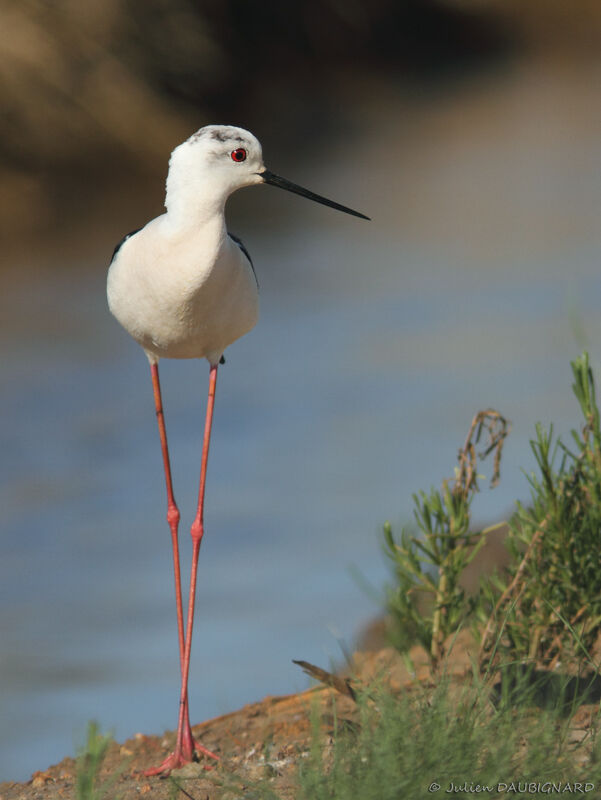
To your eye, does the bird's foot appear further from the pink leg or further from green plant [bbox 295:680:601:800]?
green plant [bbox 295:680:601:800]

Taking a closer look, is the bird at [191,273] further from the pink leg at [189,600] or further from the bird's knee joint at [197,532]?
the bird's knee joint at [197,532]

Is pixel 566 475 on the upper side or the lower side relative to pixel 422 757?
upper

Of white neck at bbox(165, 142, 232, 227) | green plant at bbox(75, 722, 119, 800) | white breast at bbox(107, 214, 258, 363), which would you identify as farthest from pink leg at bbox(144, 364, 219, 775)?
green plant at bbox(75, 722, 119, 800)

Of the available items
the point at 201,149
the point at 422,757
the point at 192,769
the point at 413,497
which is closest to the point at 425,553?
the point at 413,497

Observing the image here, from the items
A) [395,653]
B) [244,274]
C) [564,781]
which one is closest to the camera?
[564,781]

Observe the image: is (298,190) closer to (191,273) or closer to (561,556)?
(191,273)

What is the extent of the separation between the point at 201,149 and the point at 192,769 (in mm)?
2938

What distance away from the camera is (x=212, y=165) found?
434cm

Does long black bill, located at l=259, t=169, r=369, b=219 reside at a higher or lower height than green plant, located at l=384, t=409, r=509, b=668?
higher

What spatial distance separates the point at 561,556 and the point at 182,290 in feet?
7.75

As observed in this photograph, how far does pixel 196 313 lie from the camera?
4.49 meters

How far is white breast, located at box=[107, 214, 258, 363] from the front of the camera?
4316 millimetres

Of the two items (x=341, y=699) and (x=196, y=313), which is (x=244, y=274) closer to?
(x=196, y=313)

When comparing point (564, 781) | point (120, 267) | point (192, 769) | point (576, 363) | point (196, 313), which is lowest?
point (564, 781)
